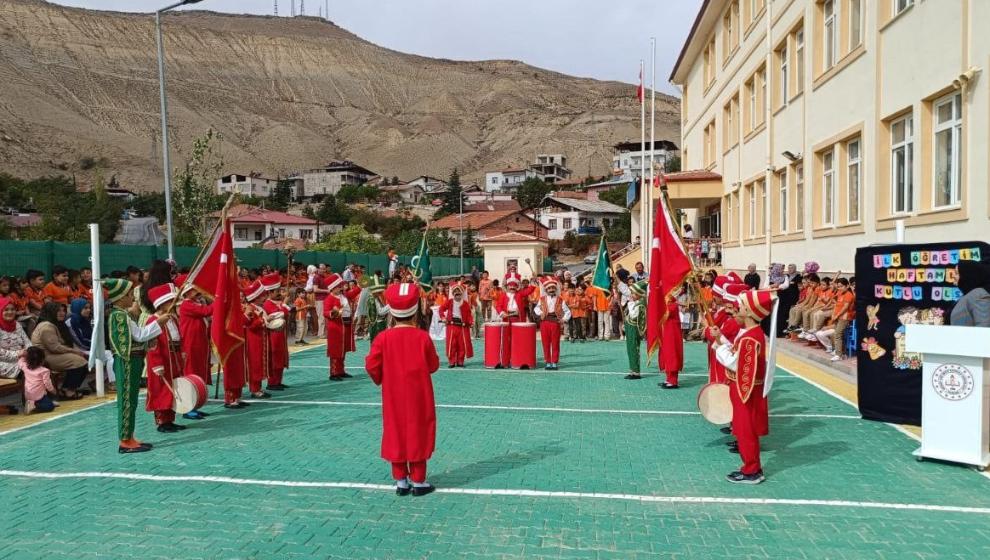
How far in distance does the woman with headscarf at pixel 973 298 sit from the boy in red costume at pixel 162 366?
856cm

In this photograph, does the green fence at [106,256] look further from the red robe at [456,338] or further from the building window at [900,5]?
the building window at [900,5]

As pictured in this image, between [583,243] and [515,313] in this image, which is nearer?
[515,313]

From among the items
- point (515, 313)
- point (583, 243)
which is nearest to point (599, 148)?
point (583, 243)

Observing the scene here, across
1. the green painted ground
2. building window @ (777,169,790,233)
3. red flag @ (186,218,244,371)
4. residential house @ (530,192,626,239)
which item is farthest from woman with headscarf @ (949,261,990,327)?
residential house @ (530,192,626,239)

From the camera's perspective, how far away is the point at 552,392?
11.6 m

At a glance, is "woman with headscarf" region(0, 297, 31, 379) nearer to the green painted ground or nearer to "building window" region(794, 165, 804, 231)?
the green painted ground

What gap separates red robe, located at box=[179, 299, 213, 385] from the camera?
9773 millimetres

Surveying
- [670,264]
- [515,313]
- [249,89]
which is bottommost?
[515,313]

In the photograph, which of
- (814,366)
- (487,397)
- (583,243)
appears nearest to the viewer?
(487,397)

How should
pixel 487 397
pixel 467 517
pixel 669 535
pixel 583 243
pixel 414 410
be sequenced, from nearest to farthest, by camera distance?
pixel 669 535
pixel 467 517
pixel 414 410
pixel 487 397
pixel 583 243

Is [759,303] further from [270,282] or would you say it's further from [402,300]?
[270,282]

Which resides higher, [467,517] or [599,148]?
[599,148]

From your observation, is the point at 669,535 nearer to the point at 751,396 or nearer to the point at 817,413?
the point at 751,396

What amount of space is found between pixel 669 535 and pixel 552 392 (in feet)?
20.2
